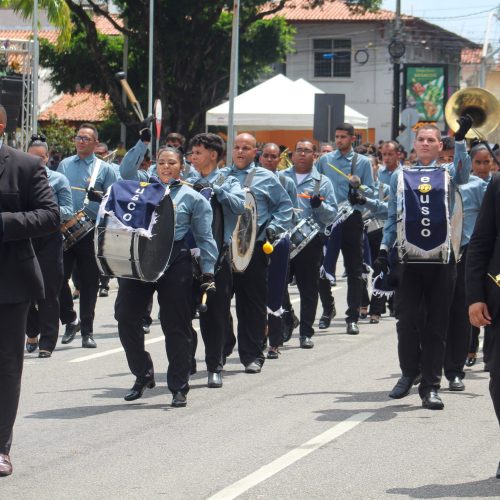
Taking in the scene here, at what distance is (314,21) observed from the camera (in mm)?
66312

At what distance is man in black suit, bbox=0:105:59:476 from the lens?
23.3 feet

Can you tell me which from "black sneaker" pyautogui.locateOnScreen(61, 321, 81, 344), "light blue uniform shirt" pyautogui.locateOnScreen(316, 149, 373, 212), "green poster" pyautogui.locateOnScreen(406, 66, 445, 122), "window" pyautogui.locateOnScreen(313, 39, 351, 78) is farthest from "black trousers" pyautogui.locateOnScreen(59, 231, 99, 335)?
"window" pyautogui.locateOnScreen(313, 39, 351, 78)

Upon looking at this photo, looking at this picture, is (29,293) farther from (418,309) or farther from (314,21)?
(314,21)

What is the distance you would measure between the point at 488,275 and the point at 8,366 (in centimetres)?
264

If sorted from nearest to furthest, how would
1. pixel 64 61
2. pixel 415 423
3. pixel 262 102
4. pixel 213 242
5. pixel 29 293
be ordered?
pixel 29 293 < pixel 415 423 < pixel 213 242 < pixel 262 102 < pixel 64 61

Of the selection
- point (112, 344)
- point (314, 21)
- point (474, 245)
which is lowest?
point (112, 344)

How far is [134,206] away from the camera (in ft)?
30.3

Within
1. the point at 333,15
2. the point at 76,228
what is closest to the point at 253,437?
the point at 76,228

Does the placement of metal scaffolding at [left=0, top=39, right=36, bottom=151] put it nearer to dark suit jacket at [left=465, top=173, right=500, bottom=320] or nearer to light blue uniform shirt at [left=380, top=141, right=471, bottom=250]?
light blue uniform shirt at [left=380, top=141, right=471, bottom=250]

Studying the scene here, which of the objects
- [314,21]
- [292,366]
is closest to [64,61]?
[314,21]

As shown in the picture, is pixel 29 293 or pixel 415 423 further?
pixel 415 423

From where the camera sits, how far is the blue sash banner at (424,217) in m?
9.45

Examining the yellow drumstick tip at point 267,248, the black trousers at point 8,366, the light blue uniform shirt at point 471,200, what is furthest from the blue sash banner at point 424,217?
the black trousers at point 8,366

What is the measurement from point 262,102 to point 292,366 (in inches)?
776
